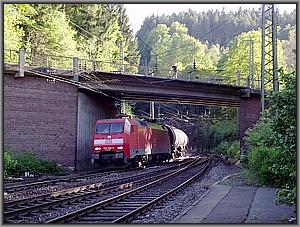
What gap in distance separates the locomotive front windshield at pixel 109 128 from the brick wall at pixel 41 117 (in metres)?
1.58

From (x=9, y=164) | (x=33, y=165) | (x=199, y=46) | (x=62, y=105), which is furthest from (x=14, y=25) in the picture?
(x=199, y=46)

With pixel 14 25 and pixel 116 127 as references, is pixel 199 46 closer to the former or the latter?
pixel 14 25

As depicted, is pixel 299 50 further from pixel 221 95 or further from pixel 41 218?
pixel 221 95

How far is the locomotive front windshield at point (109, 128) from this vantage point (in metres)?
29.1

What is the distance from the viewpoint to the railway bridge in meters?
26.8

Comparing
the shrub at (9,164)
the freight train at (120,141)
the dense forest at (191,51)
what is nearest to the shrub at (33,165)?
the shrub at (9,164)

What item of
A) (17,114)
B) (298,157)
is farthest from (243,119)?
(298,157)

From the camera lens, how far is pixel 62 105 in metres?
29.3

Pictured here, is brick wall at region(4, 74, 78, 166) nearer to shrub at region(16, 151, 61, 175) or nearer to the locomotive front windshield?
shrub at region(16, 151, 61, 175)

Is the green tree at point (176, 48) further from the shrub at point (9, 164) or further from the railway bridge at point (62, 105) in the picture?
the shrub at point (9, 164)

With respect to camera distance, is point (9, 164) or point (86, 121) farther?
point (86, 121)

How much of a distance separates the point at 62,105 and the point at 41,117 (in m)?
1.70

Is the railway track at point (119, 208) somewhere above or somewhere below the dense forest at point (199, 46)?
below

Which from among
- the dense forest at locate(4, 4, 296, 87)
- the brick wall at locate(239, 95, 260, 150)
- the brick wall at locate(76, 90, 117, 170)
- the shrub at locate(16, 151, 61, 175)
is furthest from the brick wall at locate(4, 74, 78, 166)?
the brick wall at locate(239, 95, 260, 150)
